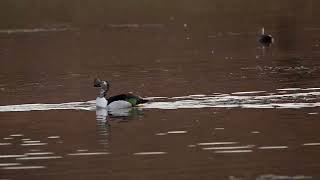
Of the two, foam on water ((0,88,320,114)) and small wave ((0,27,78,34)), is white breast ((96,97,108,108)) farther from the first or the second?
small wave ((0,27,78,34))

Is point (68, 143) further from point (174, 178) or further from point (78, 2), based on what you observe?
point (78, 2)

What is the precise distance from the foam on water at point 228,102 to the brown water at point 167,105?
0.03 m

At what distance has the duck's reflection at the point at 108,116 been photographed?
26.5 metres

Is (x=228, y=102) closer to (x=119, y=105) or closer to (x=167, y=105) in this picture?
(x=167, y=105)

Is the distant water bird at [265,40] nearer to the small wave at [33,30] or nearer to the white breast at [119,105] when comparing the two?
the small wave at [33,30]

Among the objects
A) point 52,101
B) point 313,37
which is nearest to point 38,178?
point 52,101

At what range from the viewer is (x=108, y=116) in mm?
29766

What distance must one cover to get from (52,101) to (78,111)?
2.44m

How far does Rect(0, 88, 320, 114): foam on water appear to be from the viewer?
29.7m

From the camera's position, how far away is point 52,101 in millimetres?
32938

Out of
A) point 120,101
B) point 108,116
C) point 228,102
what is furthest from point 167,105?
point 108,116

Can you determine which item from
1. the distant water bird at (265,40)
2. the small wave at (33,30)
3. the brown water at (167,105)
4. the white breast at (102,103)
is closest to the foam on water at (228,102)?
the brown water at (167,105)

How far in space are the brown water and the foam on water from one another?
3cm

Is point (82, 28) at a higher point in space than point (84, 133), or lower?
higher
